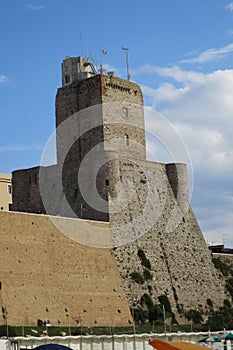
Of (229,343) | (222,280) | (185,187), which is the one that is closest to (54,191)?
(185,187)

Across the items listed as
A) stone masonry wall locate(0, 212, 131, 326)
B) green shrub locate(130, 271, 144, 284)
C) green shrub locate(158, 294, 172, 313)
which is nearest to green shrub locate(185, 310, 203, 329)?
green shrub locate(158, 294, 172, 313)

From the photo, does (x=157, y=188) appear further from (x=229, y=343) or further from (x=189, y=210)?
(x=229, y=343)

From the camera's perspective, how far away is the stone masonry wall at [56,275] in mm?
34094

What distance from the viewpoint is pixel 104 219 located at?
42.2 metres

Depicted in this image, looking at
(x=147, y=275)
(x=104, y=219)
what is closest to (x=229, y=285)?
(x=147, y=275)

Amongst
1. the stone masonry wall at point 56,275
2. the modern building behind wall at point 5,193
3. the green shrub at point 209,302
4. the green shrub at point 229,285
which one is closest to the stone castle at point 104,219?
the stone masonry wall at point 56,275

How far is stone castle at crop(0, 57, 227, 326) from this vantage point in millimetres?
36812

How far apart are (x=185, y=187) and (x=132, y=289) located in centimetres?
902

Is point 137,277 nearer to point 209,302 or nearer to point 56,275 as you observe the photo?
point 209,302

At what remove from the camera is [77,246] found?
38.6 metres

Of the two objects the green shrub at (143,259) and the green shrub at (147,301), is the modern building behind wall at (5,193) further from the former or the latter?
the green shrub at (147,301)

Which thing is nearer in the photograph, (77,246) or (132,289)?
(77,246)

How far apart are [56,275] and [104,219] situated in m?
6.43

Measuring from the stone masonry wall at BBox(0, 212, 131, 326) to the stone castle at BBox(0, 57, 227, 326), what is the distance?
0.17 feet
